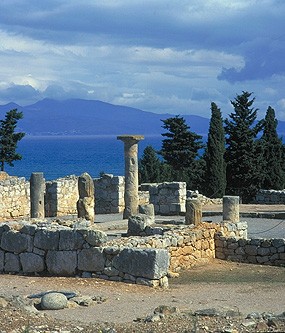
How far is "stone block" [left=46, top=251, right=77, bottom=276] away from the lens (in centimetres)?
1461

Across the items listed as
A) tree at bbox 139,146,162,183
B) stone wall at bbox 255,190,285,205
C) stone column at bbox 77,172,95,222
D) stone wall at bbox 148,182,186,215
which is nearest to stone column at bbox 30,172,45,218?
stone column at bbox 77,172,95,222

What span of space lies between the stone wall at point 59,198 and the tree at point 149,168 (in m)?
25.8

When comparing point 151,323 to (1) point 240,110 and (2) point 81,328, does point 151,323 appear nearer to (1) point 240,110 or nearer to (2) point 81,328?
(2) point 81,328

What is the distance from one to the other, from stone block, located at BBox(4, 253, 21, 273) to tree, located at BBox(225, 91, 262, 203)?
29729mm

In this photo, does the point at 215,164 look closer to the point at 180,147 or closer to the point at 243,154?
the point at 243,154

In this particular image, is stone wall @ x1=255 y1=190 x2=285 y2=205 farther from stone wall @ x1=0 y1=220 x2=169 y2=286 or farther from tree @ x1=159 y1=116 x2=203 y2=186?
stone wall @ x1=0 y1=220 x2=169 y2=286

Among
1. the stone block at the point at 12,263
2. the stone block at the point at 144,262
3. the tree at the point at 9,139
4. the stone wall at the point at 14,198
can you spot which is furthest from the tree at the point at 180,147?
the stone block at the point at 144,262

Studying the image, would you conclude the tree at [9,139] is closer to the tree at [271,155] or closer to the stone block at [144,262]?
the tree at [271,155]

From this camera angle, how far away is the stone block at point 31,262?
1502 centimetres

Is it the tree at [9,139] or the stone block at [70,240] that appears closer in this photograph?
the stone block at [70,240]

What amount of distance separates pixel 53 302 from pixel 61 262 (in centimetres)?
351

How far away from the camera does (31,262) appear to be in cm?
1513

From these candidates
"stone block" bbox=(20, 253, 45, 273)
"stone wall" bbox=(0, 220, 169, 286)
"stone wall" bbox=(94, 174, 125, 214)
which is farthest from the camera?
"stone wall" bbox=(94, 174, 125, 214)

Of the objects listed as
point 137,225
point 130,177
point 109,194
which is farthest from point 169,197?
point 137,225
